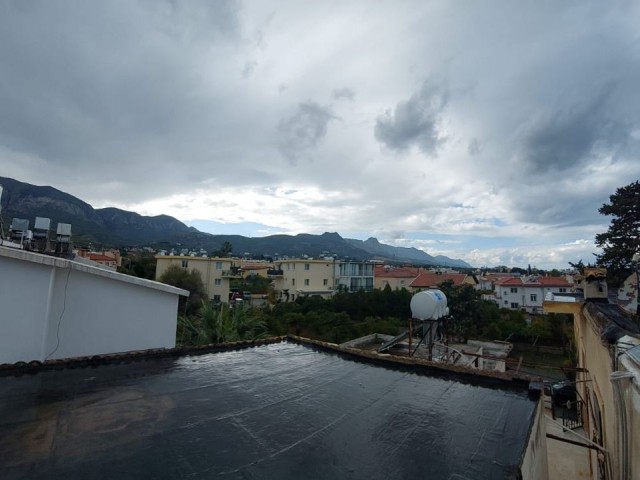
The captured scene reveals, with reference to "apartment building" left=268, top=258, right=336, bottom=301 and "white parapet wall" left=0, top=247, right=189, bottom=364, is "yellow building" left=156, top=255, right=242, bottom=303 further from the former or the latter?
"white parapet wall" left=0, top=247, right=189, bottom=364

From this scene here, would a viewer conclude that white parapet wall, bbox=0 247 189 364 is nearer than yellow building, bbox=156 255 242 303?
Yes

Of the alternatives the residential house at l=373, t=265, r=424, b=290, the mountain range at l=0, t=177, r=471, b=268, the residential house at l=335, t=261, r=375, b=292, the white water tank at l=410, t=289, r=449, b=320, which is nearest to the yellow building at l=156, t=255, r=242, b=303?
the residential house at l=335, t=261, r=375, b=292

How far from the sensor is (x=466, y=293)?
28734mm

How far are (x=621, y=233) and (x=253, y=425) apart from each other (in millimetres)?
27162

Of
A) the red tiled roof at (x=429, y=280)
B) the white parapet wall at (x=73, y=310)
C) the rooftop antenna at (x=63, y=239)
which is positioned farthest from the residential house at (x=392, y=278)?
the white parapet wall at (x=73, y=310)

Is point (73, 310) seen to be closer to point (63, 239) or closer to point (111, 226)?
point (63, 239)

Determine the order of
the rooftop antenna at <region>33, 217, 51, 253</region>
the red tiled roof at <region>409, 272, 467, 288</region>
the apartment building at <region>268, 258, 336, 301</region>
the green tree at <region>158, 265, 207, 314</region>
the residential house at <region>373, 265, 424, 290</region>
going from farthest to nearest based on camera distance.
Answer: the residential house at <region>373, 265, 424, 290</region>, the red tiled roof at <region>409, 272, 467, 288</region>, the apartment building at <region>268, 258, 336, 301</region>, the green tree at <region>158, 265, 207, 314</region>, the rooftop antenna at <region>33, 217, 51, 253</region>

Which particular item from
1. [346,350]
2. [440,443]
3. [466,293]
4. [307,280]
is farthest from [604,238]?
[307,280]

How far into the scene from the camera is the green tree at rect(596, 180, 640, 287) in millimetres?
20531

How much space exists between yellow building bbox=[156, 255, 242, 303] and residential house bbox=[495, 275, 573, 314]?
133 ft

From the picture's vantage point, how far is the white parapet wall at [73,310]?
608cm

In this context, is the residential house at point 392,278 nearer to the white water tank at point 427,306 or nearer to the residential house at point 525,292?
the residential house at point 525,292

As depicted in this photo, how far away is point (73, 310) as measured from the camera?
280 inches

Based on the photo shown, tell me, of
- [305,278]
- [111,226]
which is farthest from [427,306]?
[111,226]
